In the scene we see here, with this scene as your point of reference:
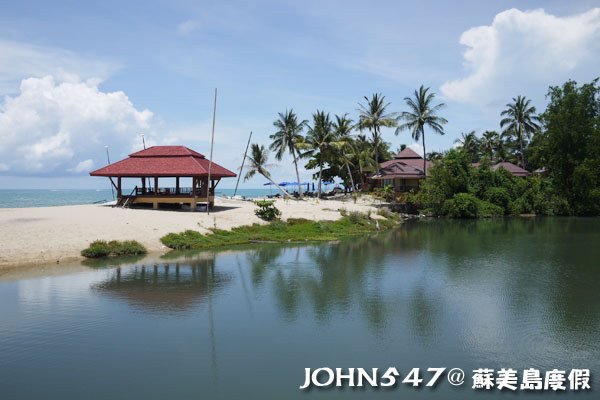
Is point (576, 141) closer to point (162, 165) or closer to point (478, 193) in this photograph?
point (478, 193)

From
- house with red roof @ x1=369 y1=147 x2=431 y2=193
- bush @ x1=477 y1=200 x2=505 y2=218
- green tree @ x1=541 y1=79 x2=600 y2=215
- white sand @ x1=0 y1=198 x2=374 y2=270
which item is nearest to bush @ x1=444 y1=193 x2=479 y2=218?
bush @ x1=477 y1=200 x2=505 y2=218

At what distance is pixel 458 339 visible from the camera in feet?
43.4

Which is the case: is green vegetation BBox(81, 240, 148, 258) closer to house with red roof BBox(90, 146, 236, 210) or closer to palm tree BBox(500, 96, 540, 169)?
house with red roof BBox(90, 146, 236, 210)

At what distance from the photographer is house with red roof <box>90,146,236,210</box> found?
38.8 meters

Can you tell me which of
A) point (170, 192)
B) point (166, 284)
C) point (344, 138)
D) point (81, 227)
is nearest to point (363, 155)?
point (344, 138)

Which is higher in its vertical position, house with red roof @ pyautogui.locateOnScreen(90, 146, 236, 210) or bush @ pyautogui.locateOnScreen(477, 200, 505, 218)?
house with red roof @ pyautogui.locateOnScreen(90, 146, 236, 210)

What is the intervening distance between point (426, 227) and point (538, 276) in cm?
2294

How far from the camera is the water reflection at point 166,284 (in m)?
17.6

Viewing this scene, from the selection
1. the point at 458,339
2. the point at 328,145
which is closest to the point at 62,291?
the point at 458,339

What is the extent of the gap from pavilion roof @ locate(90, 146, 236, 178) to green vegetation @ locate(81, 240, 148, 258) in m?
11.5

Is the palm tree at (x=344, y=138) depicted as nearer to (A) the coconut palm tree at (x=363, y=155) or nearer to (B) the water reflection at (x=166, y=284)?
(A) the coconut palm tree at (x=363, y=155)

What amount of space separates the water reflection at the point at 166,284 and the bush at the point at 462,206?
34.1 m

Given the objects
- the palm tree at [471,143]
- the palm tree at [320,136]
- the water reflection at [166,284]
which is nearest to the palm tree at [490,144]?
the palm tree at [471,143]

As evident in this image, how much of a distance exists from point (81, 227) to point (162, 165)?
1194 centimetres
